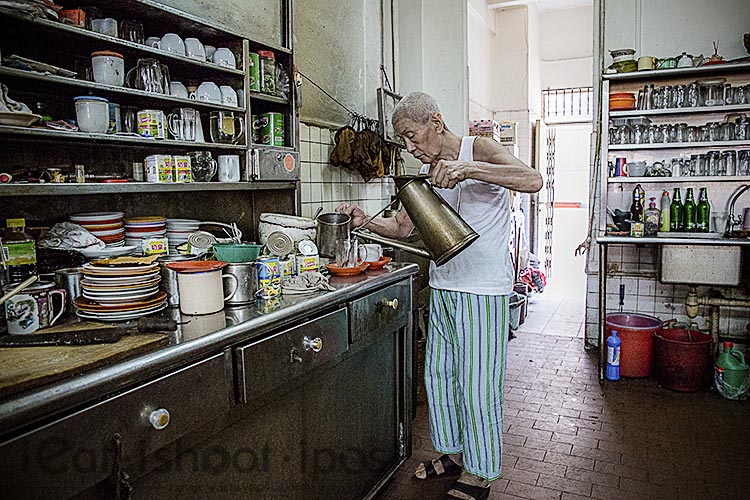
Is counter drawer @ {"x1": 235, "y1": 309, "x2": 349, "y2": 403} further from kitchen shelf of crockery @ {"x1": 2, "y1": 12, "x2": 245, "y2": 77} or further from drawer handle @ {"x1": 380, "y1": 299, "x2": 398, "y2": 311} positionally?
kitchen shelf of crockery @ {"x1": 2, "y1": 12, "x2": 245, "y2": 77}

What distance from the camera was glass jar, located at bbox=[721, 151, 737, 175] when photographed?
3803 millimetres

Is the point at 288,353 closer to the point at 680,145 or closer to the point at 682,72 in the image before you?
the point at 680,145

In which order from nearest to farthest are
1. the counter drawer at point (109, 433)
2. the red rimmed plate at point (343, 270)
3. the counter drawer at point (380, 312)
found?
1. the counter drawer at point (109, 433)
2. the counter drawer at point (380, 312)
3. the red rimmed plate at point (343, 270)

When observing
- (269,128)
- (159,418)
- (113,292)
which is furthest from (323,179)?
(159,418)

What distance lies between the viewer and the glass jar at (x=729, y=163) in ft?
12.5

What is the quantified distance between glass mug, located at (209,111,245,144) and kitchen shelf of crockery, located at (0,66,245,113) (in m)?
0.07

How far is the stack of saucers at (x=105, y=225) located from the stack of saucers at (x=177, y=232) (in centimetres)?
21

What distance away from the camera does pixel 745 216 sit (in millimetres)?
3801

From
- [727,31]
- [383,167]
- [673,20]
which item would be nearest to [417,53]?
[383,167]

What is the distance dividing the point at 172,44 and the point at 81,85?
0.46 m

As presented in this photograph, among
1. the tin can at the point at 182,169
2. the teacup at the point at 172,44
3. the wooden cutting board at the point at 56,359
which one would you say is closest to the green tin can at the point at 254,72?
the teacup at the point at 172,44

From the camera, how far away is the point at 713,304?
3830mm

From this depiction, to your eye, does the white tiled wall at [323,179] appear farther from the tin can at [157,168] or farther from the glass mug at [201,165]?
the tin can at [157,168]

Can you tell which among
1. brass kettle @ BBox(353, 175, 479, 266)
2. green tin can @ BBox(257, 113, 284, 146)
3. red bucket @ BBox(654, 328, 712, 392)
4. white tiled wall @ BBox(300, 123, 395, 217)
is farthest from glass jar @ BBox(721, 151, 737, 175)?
green tin can @ BBox(257, 113, 284, 146)
